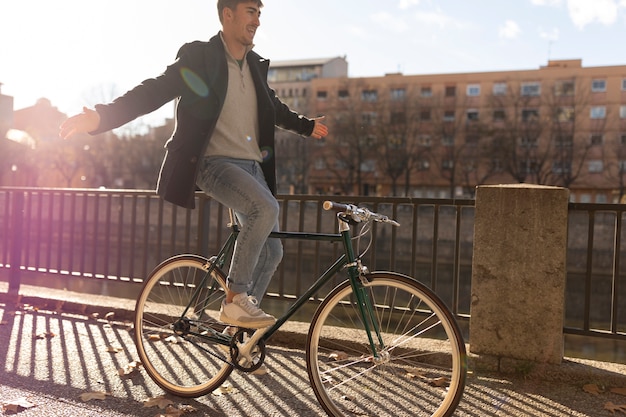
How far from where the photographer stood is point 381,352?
2670 millimetres

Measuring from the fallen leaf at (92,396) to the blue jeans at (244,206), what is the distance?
0.94 m

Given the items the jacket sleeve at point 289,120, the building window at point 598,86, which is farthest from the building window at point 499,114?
the jacket sleeve at point 289,120

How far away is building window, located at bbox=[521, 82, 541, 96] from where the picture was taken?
56.5m

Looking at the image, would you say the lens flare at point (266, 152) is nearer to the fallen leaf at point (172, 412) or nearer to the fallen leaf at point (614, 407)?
the fallen leaf at point (172, 412)

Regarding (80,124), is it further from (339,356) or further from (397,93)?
(397,93)

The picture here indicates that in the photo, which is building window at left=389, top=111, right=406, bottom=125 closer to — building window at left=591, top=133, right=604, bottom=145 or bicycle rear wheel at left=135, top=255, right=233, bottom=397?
building window at left=591, top=133, right=604, bottom=145

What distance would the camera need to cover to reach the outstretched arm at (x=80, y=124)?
2807 mm

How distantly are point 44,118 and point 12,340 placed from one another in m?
87.3

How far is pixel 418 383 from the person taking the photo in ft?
11.4

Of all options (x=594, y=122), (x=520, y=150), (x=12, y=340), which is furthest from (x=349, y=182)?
(x=12, y=340)

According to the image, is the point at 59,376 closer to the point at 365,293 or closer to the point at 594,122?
the point at 365,293

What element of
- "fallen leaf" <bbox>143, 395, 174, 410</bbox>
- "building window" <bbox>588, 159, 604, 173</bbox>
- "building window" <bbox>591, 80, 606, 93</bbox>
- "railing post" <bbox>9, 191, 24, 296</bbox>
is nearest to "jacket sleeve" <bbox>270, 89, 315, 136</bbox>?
"fallen leaf" <bbox>143, 395, 174, 410</bbox>

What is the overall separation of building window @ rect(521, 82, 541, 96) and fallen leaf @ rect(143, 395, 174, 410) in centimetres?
5826

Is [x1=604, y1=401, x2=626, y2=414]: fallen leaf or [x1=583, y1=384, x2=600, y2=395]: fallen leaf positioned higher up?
[x1=604, y1=401, x2=626, y2=414]: fallen leaf
